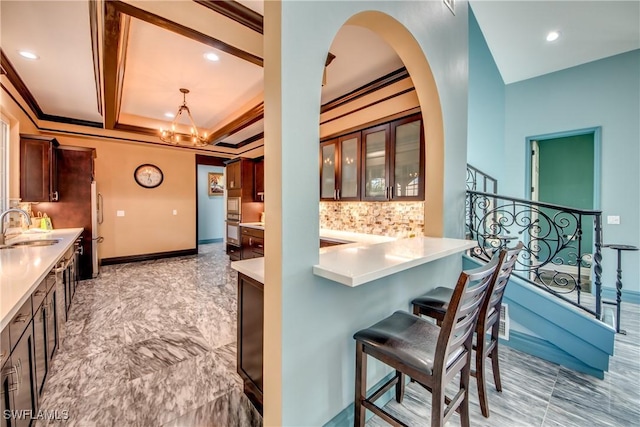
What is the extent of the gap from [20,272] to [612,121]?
6877 mm

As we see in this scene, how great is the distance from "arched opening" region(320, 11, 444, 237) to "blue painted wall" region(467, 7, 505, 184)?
97cm

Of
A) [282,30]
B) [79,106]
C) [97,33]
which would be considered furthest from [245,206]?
[282,30]

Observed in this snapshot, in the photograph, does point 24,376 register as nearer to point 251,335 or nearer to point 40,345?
point 40,345

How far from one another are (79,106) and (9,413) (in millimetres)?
4654

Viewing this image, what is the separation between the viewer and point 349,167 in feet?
13.0

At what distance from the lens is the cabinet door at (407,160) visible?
3012 mm

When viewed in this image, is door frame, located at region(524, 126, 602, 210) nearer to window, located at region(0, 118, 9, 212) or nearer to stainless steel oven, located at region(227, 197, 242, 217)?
stainless steel oven, located at region(227, 197, 242, 217)

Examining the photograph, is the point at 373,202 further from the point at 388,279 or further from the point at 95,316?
the point at 95,316

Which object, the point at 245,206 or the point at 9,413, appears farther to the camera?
the point at 245,206

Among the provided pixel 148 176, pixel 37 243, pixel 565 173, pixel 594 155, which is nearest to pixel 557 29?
pixel 594 155

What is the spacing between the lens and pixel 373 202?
148 inches

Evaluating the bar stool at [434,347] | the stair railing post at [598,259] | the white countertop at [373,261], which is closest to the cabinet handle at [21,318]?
the white countertop at [373,261]

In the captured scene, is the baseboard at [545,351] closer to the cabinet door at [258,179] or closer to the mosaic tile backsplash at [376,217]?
the mosaic tile backsplash at [376,217]

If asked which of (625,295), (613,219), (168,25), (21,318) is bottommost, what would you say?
(625,295)
